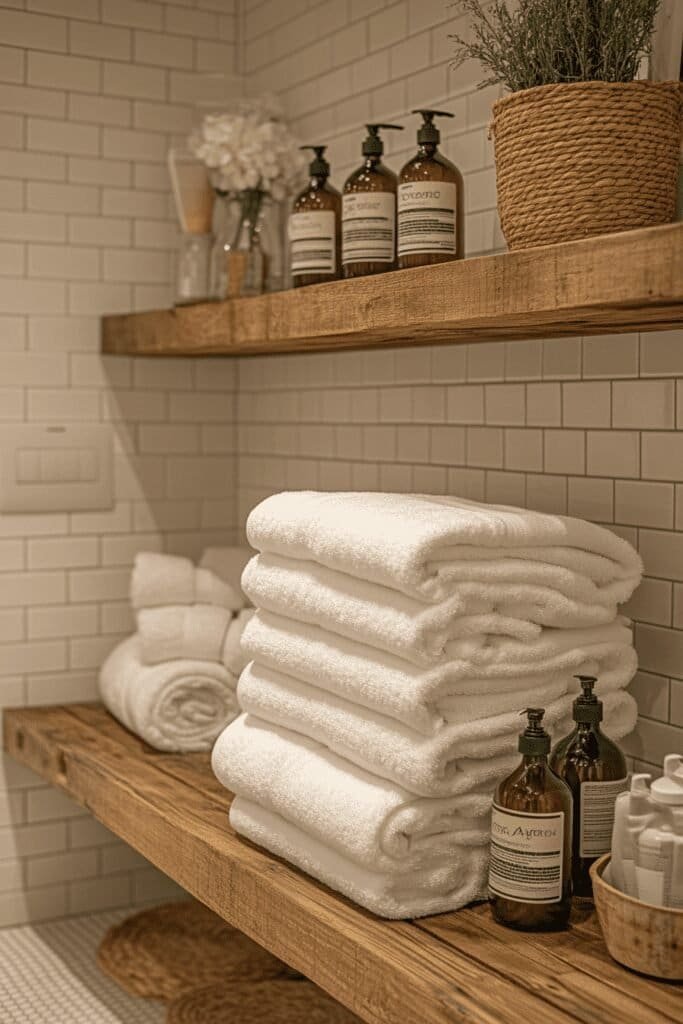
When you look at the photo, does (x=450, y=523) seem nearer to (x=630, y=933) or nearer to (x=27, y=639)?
(x=630, y=933)

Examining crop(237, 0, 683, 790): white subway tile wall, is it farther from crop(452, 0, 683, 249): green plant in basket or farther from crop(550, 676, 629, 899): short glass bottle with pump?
crop(452, 0, 683, 249): green plant in basket

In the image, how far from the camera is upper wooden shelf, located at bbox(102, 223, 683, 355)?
1285mm

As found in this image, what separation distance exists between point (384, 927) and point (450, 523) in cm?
46

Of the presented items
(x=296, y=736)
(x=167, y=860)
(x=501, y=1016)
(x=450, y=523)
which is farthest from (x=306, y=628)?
(x=501, y=1016)

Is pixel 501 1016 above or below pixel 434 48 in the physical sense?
below

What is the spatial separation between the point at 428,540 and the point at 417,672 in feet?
0.49

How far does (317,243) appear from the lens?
1987mm

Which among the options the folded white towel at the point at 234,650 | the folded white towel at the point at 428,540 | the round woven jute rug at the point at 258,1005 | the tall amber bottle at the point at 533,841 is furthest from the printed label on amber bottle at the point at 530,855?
the folded white towel at the point at 234,650

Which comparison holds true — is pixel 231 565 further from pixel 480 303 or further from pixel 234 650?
pixel 480 303

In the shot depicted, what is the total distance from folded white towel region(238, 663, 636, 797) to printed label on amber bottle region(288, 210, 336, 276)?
638 millimetres

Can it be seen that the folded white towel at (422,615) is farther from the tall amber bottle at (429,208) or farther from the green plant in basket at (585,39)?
the green plant in basket at (585,39)

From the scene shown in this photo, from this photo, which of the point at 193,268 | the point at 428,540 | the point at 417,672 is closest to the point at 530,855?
the point at 417,672

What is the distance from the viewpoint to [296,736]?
1.71 m

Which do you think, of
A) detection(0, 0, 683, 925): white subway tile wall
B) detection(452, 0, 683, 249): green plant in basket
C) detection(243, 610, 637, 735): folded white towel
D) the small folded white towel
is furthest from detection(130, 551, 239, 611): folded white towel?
detection(452, 0, 683, 249): green plant in basket
